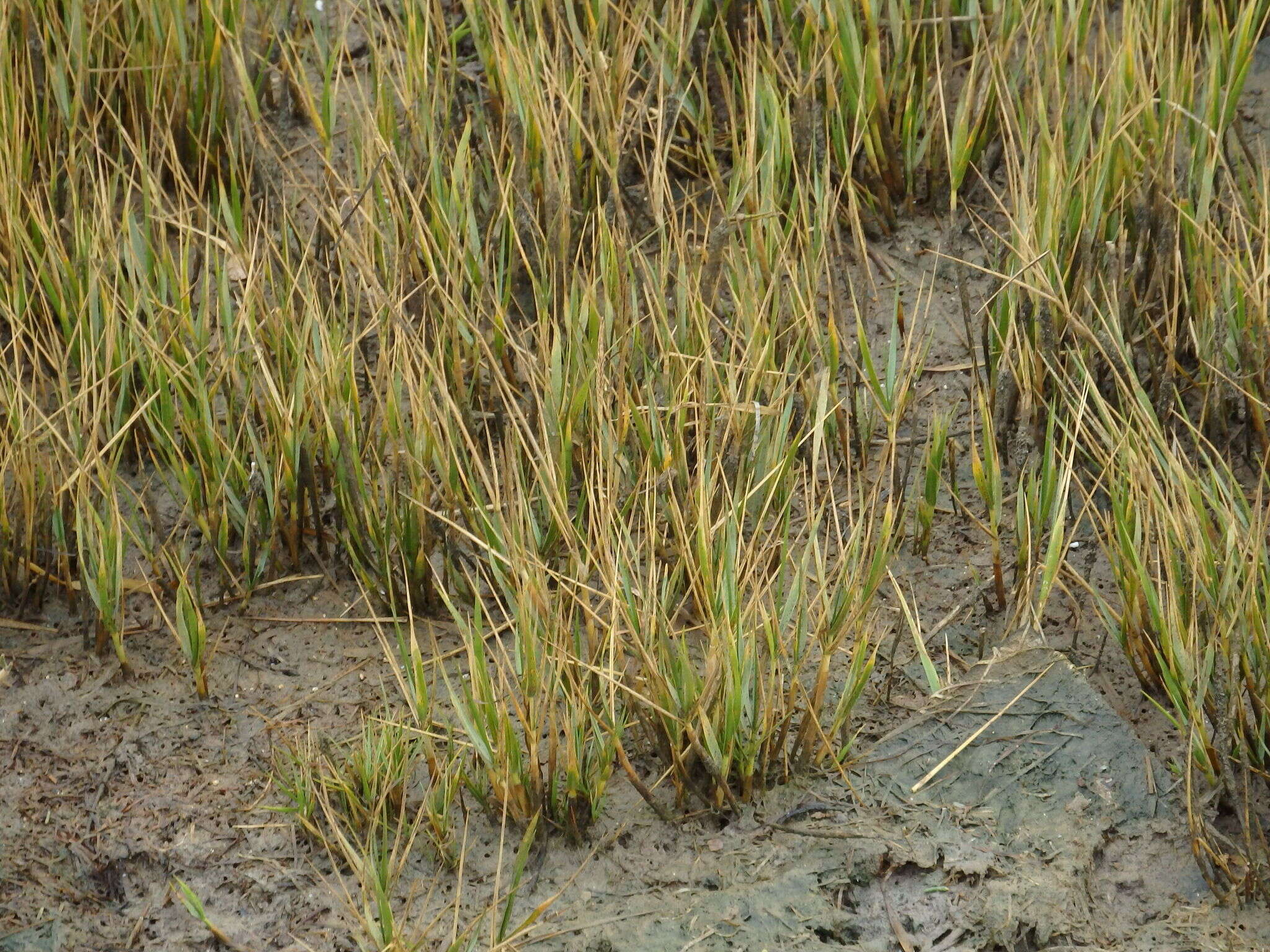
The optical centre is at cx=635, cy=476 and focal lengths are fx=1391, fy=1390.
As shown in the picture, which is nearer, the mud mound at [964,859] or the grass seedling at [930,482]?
the mud mound at [964,859]

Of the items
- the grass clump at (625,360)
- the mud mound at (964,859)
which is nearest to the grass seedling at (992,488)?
the grass clump at (625,360)

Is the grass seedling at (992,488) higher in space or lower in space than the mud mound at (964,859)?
higher

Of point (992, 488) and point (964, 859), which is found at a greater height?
point (992, 488)

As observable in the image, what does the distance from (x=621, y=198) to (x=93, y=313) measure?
3.22 feet

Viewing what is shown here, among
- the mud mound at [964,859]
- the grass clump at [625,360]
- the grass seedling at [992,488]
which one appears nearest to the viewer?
the mud mound at [964,859]

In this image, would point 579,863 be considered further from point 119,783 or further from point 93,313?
point 93,313

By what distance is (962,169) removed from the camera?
261 centimetres

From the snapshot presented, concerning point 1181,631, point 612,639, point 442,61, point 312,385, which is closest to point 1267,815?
point 1181,631

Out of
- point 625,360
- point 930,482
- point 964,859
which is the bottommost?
point 964,859

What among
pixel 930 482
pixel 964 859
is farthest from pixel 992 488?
pixel 964 859

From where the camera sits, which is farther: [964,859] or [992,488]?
[992,488]

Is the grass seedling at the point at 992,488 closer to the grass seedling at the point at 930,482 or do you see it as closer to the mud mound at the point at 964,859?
the grass seedling at the point at 930,482

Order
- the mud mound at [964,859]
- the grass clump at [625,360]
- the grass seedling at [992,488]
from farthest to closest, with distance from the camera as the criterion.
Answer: the grass seedling at [992,488]
the grass clump at [625,360]
the mud mound at [964,859]

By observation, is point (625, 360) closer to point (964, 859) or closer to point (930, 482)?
point (930, 482)
